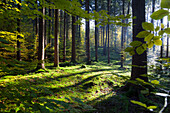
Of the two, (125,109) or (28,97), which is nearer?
(28,97)

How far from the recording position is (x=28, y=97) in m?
0.98

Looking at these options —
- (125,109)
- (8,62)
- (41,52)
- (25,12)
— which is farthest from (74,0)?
(41,52)

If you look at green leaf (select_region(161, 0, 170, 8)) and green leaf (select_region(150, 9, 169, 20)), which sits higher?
green leaf (select_region(161, 0, 170, 8))

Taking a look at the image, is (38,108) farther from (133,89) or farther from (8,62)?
(133,89)

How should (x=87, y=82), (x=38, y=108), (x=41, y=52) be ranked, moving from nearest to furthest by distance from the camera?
1. (x=38, y=108)
2. (x=87, y=82)
3. (x=41, y=52)

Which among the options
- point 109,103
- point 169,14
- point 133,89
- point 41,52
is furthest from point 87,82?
point 169,14

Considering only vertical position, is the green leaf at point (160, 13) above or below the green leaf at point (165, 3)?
below

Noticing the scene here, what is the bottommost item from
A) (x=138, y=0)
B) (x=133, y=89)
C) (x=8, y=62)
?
(x=133, y=89)

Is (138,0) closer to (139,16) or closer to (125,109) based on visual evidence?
(139,16)

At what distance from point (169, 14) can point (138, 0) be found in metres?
4.64

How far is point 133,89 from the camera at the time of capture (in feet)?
15.0

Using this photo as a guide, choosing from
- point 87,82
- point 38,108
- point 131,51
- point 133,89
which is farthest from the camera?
point 87,82

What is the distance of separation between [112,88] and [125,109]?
7.09 feet

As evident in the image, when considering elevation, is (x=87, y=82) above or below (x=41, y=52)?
below
